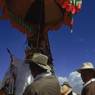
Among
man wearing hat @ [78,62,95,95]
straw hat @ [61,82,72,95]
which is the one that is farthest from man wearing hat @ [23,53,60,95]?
straw hat @ [61,82,72,95]

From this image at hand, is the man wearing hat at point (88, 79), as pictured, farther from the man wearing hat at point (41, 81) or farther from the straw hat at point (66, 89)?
the straw hat at point (66, 89)

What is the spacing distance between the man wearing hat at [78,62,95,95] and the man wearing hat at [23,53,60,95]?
3.06 ft

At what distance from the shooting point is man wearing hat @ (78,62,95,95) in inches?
228

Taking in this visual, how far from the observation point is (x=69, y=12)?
10.9 metres

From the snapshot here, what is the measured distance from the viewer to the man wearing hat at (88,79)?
5802 millimetres

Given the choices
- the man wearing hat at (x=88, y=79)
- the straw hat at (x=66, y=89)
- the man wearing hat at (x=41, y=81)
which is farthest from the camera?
the straw hat at (x=66, y=89)

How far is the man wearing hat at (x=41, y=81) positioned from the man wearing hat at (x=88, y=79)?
933 millimetres

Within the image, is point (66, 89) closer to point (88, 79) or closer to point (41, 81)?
point (88, 79)

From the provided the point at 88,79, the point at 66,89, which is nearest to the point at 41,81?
the point at 88,79

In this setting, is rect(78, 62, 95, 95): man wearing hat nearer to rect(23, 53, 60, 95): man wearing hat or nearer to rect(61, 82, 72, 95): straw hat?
rect(23, 53, 60, 95): man wearing hat

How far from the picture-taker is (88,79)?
6012mm

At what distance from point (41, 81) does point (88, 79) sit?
1.38 metres

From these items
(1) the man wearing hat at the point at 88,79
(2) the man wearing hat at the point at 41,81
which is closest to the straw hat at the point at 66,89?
(1) the man wearing hat at the point at 88,79

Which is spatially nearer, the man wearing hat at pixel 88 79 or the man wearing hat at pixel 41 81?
the man wearing hat at pixel 41 81
